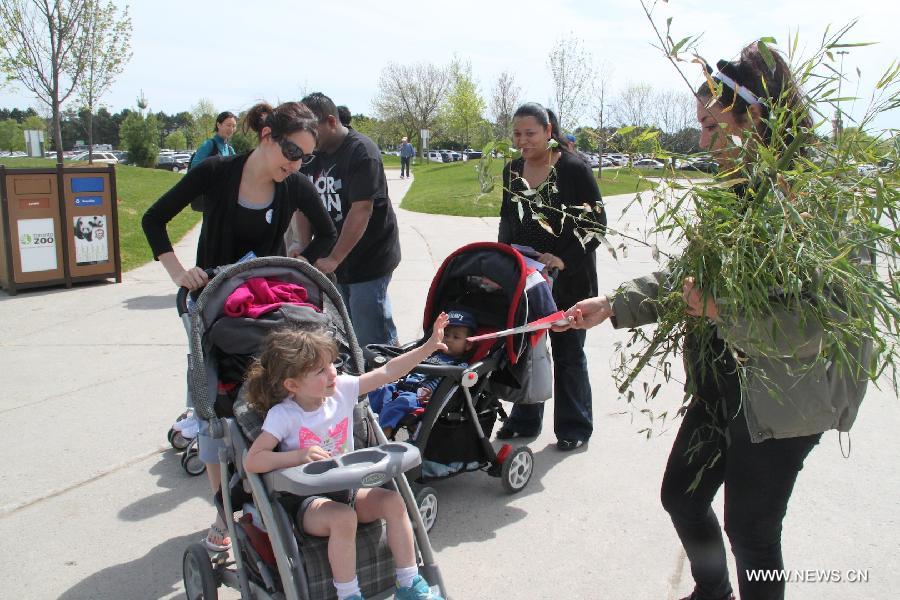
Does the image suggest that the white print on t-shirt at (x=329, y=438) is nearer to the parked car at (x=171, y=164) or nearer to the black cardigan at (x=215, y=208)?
the black cardigan at (x=215, y=208)

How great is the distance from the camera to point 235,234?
371 centimetres

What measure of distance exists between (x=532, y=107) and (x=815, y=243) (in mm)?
2665

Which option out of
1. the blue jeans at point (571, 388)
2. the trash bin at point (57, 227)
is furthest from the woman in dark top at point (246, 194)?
the trash bin at point (57, 227)

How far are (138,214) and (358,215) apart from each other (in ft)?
43.3

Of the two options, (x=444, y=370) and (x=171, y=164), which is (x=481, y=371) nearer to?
(x=444, y=370)

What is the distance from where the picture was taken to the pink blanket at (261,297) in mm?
3211

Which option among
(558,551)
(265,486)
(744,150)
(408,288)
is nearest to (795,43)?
(744,150)

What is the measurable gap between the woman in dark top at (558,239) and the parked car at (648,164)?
1.77 metres

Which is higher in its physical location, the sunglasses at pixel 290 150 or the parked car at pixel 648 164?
the sunglasses at pixel 290 150

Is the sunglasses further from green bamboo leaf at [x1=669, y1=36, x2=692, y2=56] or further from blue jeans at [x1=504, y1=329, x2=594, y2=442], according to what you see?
blue jeans at [x1=504, y1=329, x2=594, y2=442]

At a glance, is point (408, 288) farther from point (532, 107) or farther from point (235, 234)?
point (235, 234)

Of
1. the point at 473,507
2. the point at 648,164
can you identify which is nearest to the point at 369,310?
the point at 473,507

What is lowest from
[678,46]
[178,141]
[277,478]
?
[277,478]

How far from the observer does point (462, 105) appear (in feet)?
169
